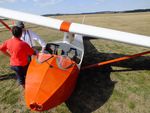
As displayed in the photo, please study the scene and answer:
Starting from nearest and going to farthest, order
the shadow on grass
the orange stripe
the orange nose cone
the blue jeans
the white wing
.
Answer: the orange nose cone, the blue jeans, the white wing, the orange stripe, the shadow on grass

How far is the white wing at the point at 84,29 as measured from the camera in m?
7.67

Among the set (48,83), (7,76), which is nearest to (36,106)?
(48,83)

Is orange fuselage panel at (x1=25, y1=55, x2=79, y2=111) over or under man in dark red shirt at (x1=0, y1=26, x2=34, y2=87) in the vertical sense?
under

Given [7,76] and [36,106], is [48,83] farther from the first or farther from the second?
[7,76]

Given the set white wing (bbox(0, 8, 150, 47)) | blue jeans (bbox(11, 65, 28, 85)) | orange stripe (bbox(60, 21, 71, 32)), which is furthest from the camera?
orange stripe (bbox(60, 21, 71, 32))

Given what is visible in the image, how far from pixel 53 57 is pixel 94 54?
244 inches

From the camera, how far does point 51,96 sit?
566 cm

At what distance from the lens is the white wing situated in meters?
7.67

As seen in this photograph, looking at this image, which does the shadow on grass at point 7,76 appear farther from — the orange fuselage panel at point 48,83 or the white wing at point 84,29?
the orange fuselage panel at point 48,83

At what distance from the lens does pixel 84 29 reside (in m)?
8.16

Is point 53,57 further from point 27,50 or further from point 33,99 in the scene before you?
point 33,99

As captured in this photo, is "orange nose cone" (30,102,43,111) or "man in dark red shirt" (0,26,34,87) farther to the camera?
"man in dark red shirt" (0,26,34,87)

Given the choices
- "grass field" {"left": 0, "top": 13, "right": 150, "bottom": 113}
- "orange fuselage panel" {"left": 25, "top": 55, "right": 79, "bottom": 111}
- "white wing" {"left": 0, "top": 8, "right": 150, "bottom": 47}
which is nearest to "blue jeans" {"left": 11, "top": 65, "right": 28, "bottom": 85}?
"orange fuselage panel" {"left": 25, "top": 55, "right": 79, "bottom": 111}

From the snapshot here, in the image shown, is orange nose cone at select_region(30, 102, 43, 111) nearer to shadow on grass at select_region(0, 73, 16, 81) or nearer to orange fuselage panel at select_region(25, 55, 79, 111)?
orange fuselage panel at select_region(25, 55, 79, 111)
